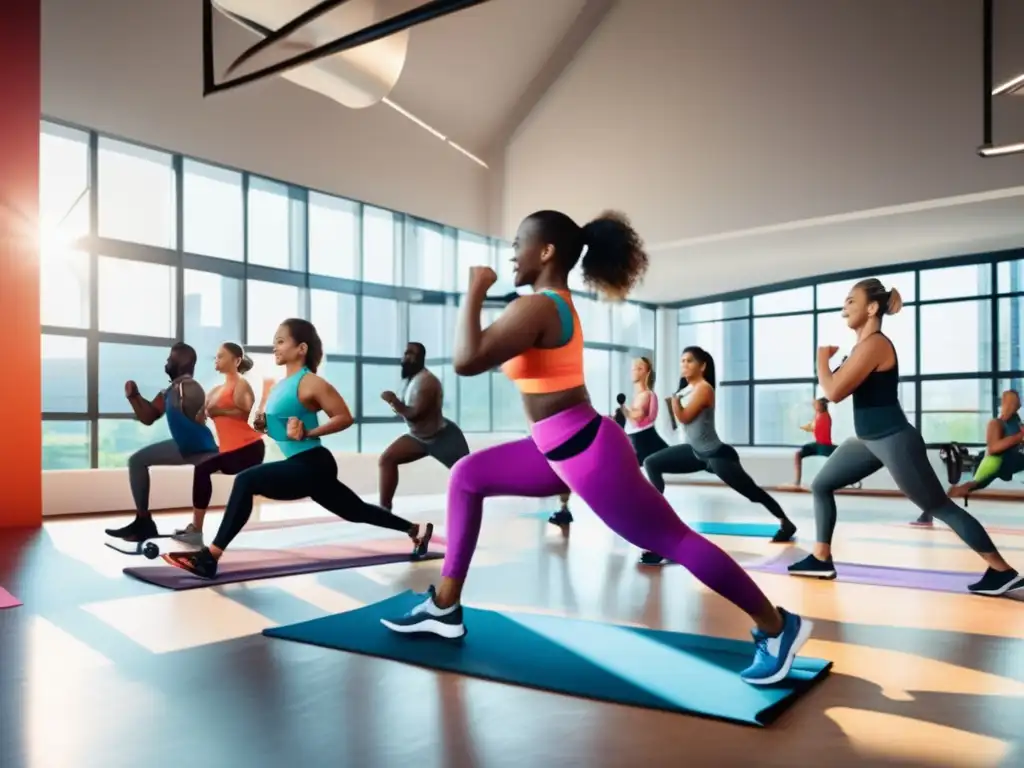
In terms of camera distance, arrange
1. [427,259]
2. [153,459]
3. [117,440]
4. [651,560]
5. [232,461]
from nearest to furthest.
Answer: [651,560]
[232,461]
[153,459]
[117,440]
[427,259]

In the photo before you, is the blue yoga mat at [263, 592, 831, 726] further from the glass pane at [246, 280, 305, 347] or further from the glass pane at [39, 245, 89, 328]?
the glass pane at [246, 280, 305, 347]

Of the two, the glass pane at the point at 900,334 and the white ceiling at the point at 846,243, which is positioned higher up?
the white ceiling at the point at 846,243

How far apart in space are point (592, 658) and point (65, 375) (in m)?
6.28

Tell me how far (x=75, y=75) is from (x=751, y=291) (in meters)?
9.70

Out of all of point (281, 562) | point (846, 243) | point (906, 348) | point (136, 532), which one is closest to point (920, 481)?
point (281, 562)

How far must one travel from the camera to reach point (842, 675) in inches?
101

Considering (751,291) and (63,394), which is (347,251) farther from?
(751,291)

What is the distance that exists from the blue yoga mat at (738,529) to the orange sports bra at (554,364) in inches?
158

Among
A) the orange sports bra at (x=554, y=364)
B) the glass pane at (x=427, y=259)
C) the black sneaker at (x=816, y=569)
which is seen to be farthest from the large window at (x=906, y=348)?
the orange sports bra at (x=554, y=364)

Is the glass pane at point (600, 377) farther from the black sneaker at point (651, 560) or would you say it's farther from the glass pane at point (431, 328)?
the black sneaker at point (651, 560)

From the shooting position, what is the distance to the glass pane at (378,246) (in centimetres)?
1008

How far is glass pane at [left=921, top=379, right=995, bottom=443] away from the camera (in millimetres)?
11102

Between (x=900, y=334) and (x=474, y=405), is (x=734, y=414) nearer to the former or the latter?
(x=900, y=334)

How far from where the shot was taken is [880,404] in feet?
12.6
